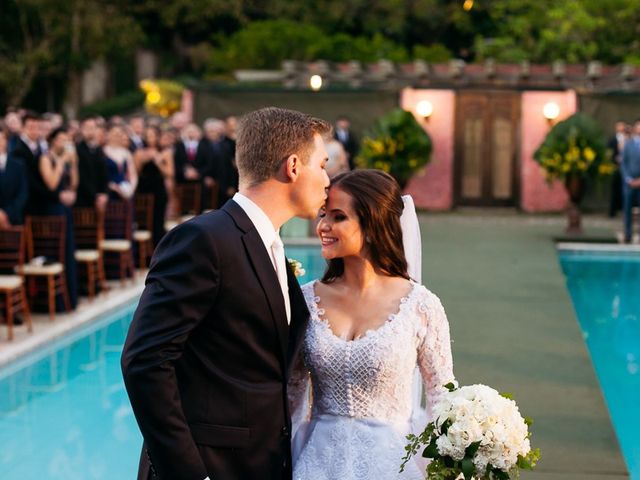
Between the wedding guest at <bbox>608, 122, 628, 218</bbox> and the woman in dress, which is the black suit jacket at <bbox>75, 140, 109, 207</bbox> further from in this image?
the wedding guest at <bbox>608, 122, 628, 218</bbox>

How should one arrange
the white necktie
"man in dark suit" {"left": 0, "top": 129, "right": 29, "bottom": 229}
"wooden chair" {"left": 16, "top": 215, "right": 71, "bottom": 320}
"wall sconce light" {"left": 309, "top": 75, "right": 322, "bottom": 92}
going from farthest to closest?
"wall sconce light" {"left": 309, "top": 75, "right": 322, "bottom": 92}, "wooden chair" {"left": 16, "top": 215, "right": 71, "bottom": 320}, "man in dark suit" {"left": 0, "top": 129, "right": 29, "bottom": 229}, the white necktie

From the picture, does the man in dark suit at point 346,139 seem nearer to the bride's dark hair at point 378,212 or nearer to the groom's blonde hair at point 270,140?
the bride's dark hair at point 378,212

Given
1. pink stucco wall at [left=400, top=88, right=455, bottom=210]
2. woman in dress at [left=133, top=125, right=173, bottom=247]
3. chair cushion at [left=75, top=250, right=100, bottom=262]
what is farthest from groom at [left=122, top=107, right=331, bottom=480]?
pink stucco wall at [left=400, top=88, right=455, bottom=210]

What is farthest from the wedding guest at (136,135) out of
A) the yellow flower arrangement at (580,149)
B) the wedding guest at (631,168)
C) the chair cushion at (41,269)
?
the wedding guest at (631,168)

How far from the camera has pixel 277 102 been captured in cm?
2456

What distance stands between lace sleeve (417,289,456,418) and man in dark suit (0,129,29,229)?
778cm

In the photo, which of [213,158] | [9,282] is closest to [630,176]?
[213,158]

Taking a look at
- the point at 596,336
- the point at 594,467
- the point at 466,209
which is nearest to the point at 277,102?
the point at 466,209

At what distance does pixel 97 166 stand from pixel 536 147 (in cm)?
1324

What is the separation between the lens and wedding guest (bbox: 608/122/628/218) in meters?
22.1

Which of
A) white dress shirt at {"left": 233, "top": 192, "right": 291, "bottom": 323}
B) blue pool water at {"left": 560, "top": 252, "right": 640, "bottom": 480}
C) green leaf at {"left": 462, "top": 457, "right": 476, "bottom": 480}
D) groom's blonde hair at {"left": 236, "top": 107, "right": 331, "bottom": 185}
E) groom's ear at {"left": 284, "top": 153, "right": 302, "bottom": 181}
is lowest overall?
blue pool water at {"left": 560, "top": 252, "right": 640, "bottom": 480}

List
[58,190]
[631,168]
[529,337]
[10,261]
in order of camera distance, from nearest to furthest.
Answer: [529,337]
[10,261]
[58,190]
[631,168]

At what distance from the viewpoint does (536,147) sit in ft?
80.5

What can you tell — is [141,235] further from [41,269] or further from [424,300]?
[424,300]
